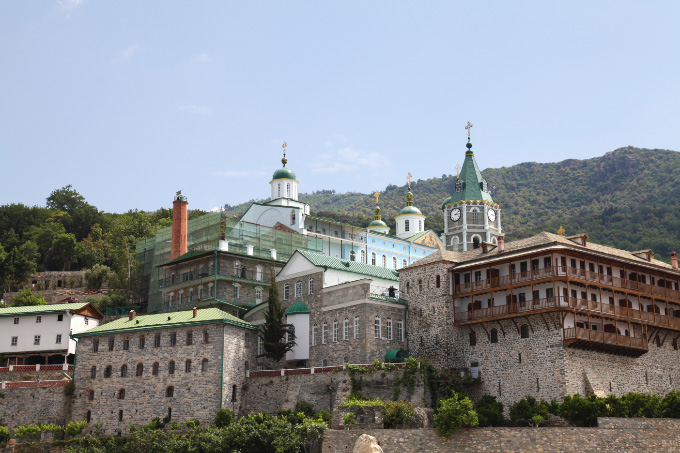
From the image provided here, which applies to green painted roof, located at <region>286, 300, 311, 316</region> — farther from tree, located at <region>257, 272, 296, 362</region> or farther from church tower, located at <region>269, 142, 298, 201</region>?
church tower, located at <region>269, 142, 298, 201</region>

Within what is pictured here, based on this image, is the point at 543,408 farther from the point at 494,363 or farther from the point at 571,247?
the point at 571,247

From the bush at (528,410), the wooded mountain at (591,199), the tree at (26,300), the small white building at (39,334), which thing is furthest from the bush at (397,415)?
the wooded mountain at (591,199)

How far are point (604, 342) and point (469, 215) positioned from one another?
30916 mm

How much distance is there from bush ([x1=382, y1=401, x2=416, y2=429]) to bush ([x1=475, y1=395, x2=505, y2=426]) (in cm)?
353

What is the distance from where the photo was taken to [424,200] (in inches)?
6216

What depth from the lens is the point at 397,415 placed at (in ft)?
147

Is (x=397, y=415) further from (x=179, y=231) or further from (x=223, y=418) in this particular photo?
(x=179, y=231)

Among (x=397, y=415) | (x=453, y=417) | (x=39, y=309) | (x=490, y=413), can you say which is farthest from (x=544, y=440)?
(x=39, y=309)

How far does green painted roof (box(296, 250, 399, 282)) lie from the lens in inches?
2256

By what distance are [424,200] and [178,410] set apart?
11075cm

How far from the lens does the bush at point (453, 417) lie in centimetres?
4197

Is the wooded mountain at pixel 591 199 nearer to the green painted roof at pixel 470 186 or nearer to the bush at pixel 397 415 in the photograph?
the green painted roof at pixel 470 186

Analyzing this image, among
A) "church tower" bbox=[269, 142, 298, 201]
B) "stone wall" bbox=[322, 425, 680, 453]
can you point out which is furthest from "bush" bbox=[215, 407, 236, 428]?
"church tower" bbox=[269, 142, 298, 201]

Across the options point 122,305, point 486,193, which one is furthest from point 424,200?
point 122,305
